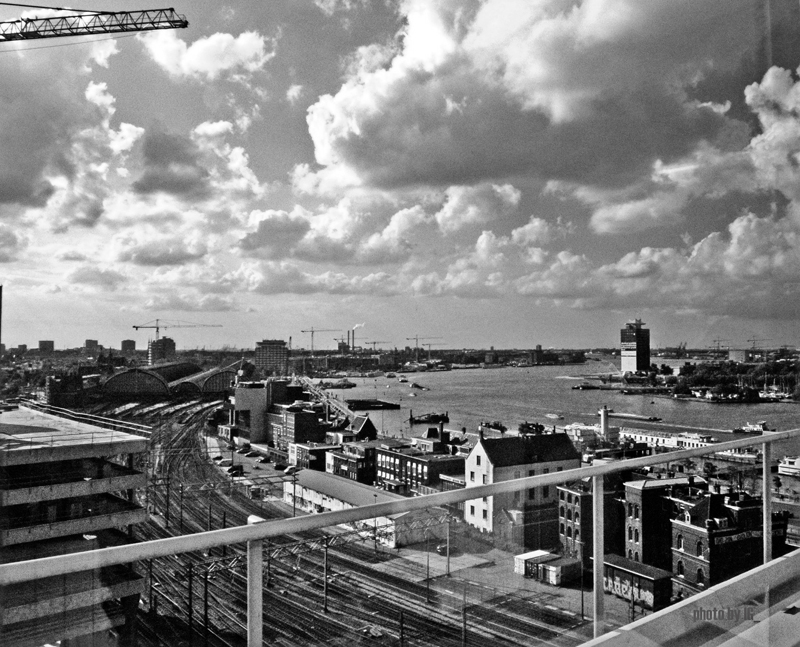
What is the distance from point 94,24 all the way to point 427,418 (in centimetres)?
613

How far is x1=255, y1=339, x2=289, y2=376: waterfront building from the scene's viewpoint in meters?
4.09

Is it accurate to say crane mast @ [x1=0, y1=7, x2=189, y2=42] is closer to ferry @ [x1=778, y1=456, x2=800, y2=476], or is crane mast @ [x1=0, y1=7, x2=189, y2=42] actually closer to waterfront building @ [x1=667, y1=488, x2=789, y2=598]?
waterfront building @ [x1=667, y1=488, x2=789, y2=598]

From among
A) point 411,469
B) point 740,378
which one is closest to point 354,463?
point 411,469

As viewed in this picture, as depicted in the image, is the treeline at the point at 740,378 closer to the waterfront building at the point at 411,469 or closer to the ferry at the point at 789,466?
the ferry at the point at 789,466

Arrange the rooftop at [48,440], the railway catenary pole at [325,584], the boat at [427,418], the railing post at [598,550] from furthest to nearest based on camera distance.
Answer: the boat at [427,418], the rooftop at [48,440], the railing post at [598,550], the railway catenary pole at [325,584]

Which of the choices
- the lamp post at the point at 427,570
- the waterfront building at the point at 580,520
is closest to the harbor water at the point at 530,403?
the waterfront building at the point at 580,520

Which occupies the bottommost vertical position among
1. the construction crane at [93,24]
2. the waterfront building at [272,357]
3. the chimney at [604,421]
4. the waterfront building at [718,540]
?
the chimney at [604,421]

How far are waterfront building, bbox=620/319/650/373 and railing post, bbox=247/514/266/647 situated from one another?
5.33 metres

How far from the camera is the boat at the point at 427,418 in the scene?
7848 mm

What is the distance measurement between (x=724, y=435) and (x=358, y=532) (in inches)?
249

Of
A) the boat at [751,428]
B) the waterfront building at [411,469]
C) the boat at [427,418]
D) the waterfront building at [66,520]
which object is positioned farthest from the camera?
the boat at [427,418]

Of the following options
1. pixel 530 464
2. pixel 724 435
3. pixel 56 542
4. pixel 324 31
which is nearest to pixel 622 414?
pixel 724 435

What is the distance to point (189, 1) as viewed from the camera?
2.53 metres

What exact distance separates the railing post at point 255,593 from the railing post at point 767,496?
1391 millimetres
